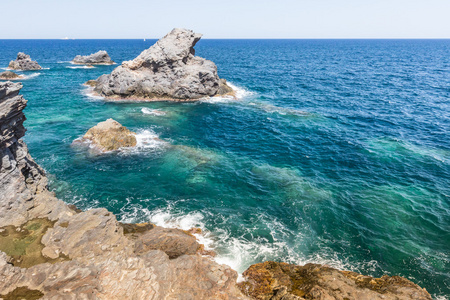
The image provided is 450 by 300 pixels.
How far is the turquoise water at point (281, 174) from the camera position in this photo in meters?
24.0

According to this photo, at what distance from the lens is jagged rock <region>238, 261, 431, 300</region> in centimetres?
1573

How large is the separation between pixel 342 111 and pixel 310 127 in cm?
1412

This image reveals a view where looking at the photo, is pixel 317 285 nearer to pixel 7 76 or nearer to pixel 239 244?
pixel 239 244

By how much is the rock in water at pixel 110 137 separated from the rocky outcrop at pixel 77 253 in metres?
15.3

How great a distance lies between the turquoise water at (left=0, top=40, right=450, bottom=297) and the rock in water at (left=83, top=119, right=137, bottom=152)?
1.98m

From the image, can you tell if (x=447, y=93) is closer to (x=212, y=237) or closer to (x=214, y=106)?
(x=214, y=106)

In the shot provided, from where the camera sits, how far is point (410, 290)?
53.7 ft

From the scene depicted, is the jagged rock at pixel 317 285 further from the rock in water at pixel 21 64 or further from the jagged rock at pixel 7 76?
the rock in water at pixel 21 64

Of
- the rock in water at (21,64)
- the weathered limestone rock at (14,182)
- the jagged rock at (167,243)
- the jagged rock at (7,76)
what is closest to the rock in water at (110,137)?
the weathered limestone rock at (14,182)

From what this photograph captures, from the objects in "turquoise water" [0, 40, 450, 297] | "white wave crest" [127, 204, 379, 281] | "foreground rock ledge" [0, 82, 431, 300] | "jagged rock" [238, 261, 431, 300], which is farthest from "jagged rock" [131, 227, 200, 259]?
"jagged rock" [238, 261, 431, 300]

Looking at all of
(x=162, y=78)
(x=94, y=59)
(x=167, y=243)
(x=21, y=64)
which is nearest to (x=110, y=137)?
(x=167, y=243)

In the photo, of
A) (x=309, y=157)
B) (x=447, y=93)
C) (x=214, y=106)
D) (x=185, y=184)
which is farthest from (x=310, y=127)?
(x=447, y=93)

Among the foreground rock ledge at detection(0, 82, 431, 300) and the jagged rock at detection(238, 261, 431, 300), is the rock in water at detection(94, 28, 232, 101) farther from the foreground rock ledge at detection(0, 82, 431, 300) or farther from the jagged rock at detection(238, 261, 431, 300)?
the jagged rock at detection(238, 261, 431, 300)

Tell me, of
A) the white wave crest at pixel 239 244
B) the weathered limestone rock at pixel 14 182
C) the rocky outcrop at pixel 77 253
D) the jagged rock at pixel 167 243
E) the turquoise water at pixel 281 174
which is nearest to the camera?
the rocky outcrop at pixel 77 253
